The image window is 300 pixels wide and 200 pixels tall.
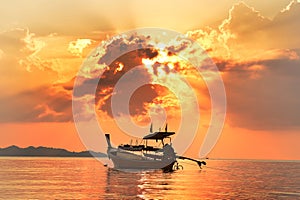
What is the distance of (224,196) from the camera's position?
8850cm

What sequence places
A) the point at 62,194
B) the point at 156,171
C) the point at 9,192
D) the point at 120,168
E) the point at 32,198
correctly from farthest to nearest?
the point at 120,168 → the point at 156,171 → the point at 9,192 → the point at 62,194 → the point at 32,198

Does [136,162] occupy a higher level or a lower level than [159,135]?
lower

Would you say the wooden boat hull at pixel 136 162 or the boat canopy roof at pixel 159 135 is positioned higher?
the boat canopy roof at pixel 159 135

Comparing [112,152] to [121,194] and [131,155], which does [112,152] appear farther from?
[121,194]

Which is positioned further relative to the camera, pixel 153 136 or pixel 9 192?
pixel 153 136

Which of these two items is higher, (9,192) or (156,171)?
(156,171)

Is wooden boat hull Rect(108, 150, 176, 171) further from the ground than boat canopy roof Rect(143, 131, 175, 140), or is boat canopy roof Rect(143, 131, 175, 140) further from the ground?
boat canopy roof Rect(143, 131, 175, 140)

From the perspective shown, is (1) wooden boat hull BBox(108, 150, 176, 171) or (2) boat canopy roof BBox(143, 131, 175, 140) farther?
(1) wooden boat hull BBox(108, 150, 176, 171)

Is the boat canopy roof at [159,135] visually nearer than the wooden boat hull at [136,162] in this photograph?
Yes

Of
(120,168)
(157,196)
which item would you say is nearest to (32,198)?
(157,196)

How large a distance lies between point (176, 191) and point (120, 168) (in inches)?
3966

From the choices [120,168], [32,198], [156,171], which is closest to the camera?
[32,198]

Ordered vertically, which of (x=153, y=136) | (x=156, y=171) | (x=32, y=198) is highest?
(x=153, y=136)

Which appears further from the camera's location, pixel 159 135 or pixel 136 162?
pixel 136 162
